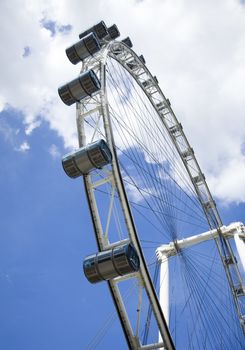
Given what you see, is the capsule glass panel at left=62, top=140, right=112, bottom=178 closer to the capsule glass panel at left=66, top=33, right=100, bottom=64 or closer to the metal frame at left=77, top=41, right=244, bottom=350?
the metal frame at left=77, top=41, right=244, bottom=350

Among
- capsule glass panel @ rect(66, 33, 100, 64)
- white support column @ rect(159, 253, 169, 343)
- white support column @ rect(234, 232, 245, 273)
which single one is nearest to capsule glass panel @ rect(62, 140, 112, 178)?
capsule glass panel @ rect(66, 33, 100, 64)

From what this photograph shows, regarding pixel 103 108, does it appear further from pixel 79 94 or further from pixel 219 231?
pixel 219 231

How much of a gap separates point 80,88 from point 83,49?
392cm

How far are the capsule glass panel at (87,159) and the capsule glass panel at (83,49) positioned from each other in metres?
6.83

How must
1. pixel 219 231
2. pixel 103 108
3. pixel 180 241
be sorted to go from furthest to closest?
pixel 219 231, pixel 180 241, pixel 103 108

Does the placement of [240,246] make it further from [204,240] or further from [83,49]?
[83,49]

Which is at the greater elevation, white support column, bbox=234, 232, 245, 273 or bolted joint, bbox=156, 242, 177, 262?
bolted joint, bbox=156, 242, 177, 262

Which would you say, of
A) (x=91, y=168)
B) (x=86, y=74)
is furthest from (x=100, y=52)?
(x=91, y=168)

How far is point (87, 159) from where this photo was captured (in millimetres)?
13656

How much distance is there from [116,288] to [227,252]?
14078 mm

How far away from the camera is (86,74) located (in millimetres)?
15695

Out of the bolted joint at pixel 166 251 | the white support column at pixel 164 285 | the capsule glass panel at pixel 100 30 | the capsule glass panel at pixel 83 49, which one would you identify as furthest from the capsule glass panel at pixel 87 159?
the capsule glass panel at pixel 100 30

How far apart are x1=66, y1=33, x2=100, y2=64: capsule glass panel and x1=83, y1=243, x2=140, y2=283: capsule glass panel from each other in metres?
10.6

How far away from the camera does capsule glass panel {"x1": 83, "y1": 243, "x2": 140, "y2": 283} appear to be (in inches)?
441
